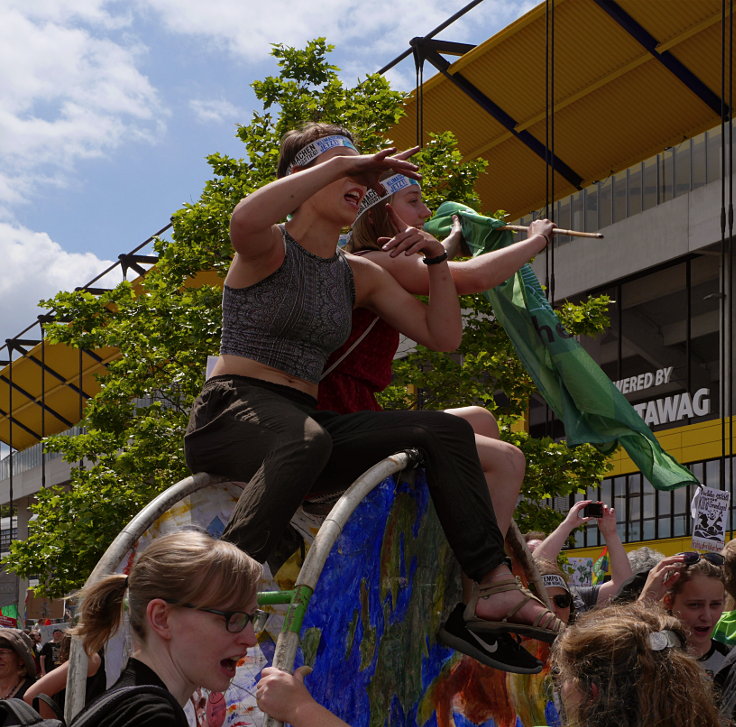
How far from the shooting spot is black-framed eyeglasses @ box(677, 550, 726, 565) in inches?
186

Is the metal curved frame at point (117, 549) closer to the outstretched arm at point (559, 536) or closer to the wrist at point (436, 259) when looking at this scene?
the wrist at point (436, 259)

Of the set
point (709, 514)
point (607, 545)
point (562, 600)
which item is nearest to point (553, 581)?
point (562, 600)

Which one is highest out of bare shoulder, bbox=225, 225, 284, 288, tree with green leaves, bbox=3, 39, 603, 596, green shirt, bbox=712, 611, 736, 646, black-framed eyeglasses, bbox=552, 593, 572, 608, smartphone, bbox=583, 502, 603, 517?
tree with green leaves, bbox=3, 39, 603, 596

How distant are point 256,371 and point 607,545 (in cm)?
303

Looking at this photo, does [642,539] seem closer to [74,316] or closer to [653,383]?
[653,383]

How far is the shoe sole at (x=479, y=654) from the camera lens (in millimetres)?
3834

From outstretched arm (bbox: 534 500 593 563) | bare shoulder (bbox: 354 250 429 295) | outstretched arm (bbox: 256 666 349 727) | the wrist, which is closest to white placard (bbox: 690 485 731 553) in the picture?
outstretched arm (bbox: 534 500 593 563)

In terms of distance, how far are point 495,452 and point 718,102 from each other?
28.2 m

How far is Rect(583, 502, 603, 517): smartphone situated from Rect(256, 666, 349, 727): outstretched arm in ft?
Result: 11.3

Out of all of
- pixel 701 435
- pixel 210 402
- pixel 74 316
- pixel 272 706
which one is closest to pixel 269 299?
pixel 210 402

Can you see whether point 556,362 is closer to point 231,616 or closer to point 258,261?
point 258,261

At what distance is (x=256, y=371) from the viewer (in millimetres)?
3955

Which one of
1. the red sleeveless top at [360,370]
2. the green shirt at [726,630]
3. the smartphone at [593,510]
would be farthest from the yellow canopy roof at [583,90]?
the red sleeveless top at [360,370]

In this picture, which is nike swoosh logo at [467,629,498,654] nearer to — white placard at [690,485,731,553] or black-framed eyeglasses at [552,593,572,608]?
black-framed eyeglasses at [552,593,572,608]
